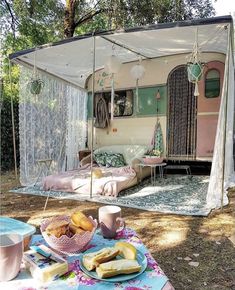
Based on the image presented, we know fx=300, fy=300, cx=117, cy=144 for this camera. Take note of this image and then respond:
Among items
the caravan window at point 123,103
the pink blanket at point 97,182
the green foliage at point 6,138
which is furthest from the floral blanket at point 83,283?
the green foliage at point 6,138

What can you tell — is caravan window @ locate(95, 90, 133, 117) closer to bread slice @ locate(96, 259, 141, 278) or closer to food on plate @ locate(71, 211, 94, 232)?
food on plate @ locate(71, 211, 94, 232)

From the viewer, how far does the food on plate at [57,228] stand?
3.91 ft

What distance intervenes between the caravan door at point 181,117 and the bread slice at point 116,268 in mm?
5648

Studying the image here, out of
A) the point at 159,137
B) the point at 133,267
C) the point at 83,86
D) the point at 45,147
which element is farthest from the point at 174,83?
the point at 133,267

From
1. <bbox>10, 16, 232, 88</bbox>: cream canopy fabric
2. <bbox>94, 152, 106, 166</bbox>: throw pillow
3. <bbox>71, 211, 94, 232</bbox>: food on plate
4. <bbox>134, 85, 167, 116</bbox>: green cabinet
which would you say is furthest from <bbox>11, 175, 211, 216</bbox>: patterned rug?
<bbox>71, 211, 94, 232</bbox>: food on plate

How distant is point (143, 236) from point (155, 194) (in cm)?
190

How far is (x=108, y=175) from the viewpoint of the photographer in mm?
5543

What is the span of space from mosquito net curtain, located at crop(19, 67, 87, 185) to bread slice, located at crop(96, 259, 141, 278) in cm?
524

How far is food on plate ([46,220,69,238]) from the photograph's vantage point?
119 centimetres

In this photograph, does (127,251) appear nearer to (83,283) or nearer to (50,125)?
(83,283)

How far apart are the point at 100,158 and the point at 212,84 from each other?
2891 millimetres

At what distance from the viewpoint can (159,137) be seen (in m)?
6.70

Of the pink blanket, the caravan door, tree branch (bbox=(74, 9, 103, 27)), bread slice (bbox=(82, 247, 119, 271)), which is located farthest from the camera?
tree branch (bbox=(74, 9, 103, 27))

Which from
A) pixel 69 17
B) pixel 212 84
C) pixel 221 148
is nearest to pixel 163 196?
pixel 221 148
